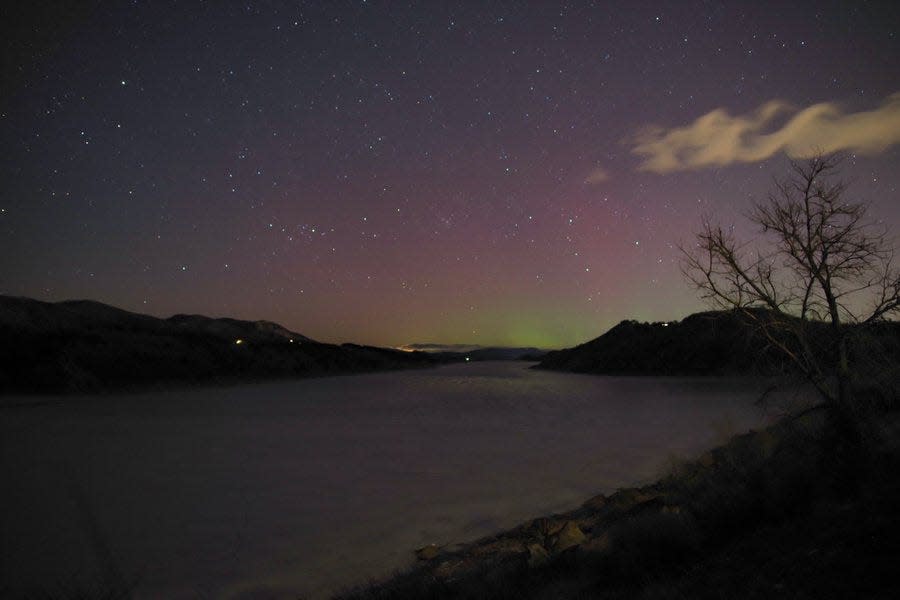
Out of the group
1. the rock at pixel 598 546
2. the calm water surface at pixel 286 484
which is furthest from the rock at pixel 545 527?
the rock at pixel 598 546

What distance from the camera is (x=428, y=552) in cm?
958

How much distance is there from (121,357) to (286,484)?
54670 millimetres

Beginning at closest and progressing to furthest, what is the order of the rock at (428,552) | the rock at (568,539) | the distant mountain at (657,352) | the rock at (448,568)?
1. the rock at (568,539)
2. the rock at (448,568)
3. the rock at (428,552)
4. the distant mountain at (657,352)

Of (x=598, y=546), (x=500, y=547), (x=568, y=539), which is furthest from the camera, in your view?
(x=500, y=547)

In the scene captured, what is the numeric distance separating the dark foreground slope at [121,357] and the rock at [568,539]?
56.3 metres

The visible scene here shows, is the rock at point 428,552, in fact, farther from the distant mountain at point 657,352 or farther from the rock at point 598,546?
the distant mountain at point 657,352

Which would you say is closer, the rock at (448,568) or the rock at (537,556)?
the rock at (537,556)

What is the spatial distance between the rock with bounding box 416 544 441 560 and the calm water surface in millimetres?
272

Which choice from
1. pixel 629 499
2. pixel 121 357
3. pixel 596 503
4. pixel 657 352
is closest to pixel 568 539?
pixel 629 499

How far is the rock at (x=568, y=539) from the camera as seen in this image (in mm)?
7241

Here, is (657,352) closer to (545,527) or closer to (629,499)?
(629,499)

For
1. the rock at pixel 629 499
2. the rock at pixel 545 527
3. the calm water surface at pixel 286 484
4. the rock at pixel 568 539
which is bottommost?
the calm water surface at pixel 286 484

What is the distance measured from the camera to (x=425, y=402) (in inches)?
1788

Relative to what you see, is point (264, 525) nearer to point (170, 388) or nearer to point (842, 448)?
point (842, 448)
